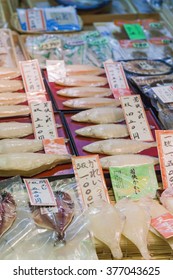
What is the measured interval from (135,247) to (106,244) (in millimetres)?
125

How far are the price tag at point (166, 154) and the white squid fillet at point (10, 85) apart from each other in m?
0.97

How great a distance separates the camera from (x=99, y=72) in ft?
9.72

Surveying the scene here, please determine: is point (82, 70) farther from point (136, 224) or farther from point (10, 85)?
point (136, 224)

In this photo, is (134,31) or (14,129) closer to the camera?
(14,129)

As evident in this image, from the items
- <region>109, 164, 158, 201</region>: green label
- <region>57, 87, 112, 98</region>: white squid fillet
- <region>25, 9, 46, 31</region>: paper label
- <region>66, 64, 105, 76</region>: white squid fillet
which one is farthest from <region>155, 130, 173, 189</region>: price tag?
<region>25, 9, 46, 31</region>: paper label

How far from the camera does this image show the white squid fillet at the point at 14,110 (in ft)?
8.04

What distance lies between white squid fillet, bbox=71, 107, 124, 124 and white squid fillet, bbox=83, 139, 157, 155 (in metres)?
0.21

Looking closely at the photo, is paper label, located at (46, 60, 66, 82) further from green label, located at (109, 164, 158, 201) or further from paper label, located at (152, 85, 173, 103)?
green label, located at (109, 164, 158, 201)

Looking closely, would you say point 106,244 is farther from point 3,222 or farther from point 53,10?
point 53,10

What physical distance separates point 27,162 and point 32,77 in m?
0.80

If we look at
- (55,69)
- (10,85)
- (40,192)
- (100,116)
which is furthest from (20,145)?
(55,69)

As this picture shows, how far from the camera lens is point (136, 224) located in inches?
71.8

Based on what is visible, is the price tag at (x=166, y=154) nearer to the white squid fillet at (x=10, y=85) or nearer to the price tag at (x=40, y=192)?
the price tag at (x=40, y=192)
